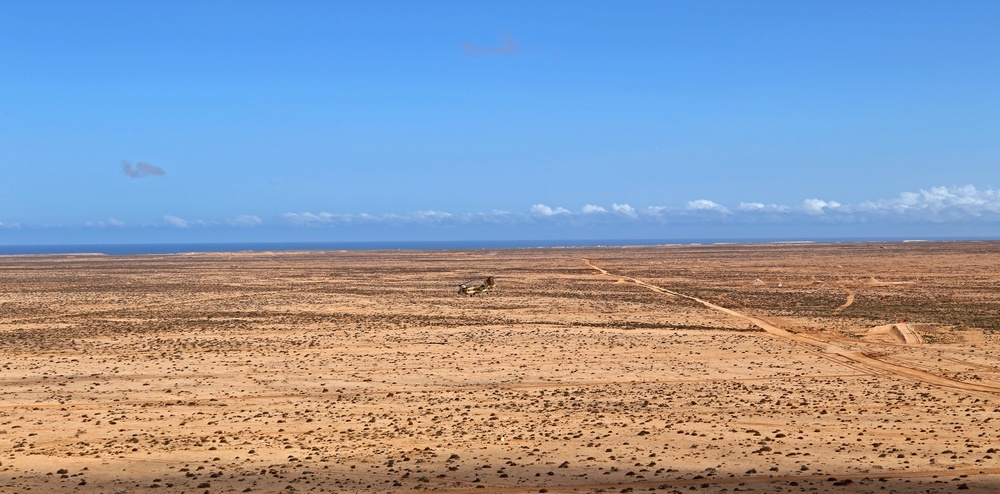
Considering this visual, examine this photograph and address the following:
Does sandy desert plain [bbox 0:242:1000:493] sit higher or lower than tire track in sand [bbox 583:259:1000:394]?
higher

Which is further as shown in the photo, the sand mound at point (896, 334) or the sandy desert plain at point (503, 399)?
the sand mound at point (896, 334)

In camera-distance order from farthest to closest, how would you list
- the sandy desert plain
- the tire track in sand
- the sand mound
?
the sand mound → the tire track in sand → the sandy desert plain

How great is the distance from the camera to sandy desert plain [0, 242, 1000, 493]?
40.1 feet

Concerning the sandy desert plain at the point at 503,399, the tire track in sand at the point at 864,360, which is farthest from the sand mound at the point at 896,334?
the tire track in sand at the point at 864,360

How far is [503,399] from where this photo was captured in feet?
59.1

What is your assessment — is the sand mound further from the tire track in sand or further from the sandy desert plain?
the tire track in sand

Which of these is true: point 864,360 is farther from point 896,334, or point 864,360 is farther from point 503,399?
point 503,399

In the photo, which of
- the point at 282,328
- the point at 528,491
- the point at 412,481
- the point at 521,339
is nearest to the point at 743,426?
the point at 528,491

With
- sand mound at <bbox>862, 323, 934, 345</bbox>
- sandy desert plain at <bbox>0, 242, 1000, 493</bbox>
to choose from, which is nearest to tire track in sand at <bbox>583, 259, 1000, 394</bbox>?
sandy desert plain at <bbox>0, 242, 1000, 493</bbox>

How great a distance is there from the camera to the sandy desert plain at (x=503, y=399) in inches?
481

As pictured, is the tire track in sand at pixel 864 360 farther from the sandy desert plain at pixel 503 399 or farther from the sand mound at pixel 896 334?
the sand mound at pixel 896 334

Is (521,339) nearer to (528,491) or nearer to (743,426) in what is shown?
(743,426)

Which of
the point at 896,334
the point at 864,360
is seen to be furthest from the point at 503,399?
the point at 896,334

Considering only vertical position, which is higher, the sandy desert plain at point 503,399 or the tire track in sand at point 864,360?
the sandy desert plain at point 503,399
